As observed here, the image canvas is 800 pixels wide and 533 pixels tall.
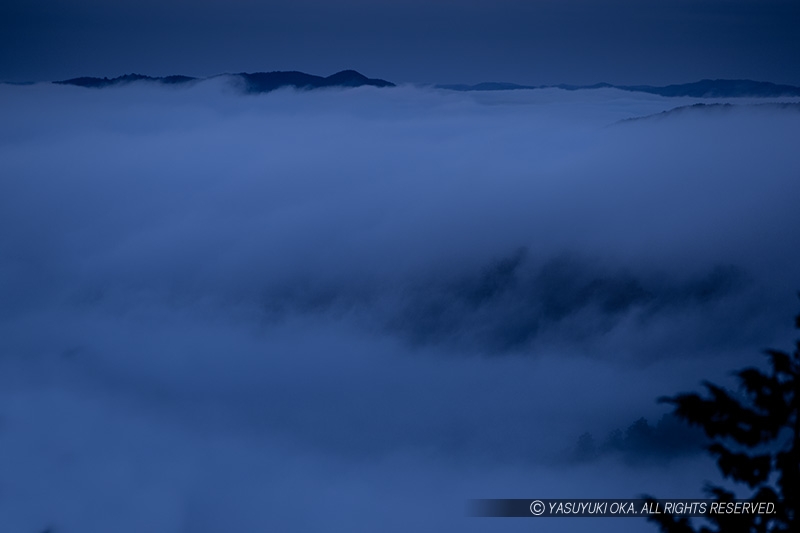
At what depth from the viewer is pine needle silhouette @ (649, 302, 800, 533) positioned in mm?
7703

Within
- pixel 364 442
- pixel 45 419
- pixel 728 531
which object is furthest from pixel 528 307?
pixel 728 531

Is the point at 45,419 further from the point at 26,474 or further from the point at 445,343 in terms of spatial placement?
the point at 445,343

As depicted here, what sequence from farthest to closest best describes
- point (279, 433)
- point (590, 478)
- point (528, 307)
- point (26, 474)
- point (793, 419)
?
point (528, 307), point (279, 433), point (26, 474), point (590, 478), point (793, 419)

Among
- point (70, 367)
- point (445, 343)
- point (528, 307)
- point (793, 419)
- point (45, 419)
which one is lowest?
point (793, 419)

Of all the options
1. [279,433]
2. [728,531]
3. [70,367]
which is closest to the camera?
[728,531]

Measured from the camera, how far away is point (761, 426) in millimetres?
7762

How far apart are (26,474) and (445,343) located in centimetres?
9226

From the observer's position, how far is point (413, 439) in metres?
115

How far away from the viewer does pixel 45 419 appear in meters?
124

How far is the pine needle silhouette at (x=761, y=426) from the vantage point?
770 centimetres

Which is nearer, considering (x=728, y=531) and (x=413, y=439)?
(x=728, y=531)

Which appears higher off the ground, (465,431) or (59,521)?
(465,431)

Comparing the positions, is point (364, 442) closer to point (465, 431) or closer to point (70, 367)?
point (465, 431)

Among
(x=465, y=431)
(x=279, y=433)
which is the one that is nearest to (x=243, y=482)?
(x=279, y=433)
